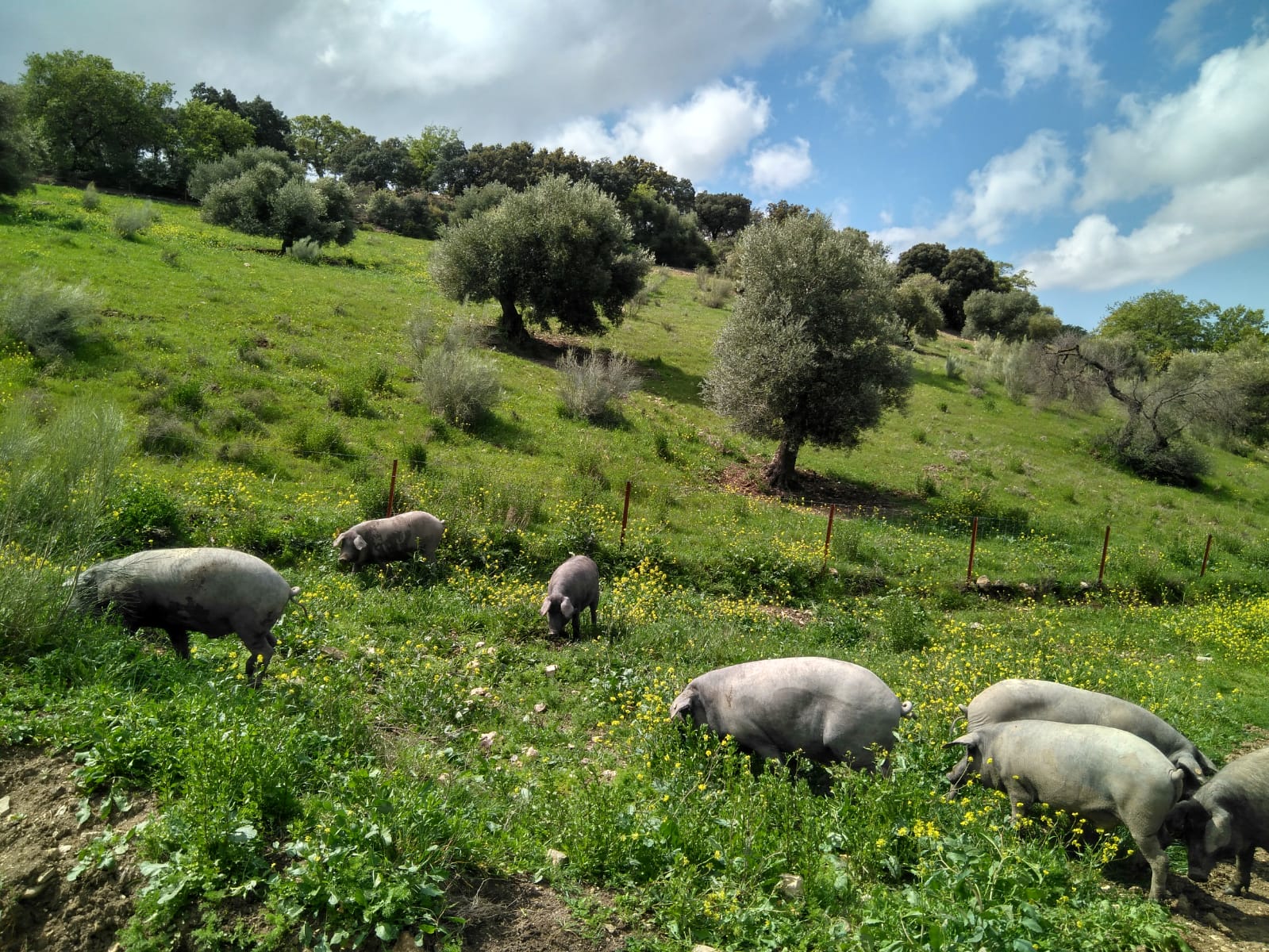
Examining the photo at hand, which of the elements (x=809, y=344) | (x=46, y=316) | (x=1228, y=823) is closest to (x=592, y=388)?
(x=809, y=344)

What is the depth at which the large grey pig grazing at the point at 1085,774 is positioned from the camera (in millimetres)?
5586

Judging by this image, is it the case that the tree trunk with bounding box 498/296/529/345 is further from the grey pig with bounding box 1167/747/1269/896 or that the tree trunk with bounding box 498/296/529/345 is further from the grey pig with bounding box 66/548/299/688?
the grey pig with bounding box 1167/747/1269/896

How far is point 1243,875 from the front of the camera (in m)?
6.09

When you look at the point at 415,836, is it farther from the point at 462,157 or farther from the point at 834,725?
the point at 462,157

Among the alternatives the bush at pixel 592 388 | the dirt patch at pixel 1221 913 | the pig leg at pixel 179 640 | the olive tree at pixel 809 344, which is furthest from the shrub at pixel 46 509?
the olive tree at pixel 809 344

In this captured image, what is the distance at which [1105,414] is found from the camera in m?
34.9

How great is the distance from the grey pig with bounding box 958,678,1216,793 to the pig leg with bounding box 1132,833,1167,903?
1316 millimetres

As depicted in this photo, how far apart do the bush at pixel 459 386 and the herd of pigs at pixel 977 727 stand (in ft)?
36.5

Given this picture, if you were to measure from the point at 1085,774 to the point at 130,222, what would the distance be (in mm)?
33968

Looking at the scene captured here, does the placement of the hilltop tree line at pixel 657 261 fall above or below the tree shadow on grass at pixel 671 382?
above

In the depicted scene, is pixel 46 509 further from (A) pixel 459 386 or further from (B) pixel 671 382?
(B) pixel 671 382

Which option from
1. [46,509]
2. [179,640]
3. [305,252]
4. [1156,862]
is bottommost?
[179,640]

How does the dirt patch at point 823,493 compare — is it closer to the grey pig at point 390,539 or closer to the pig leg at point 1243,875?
the grey pig at point 390,539

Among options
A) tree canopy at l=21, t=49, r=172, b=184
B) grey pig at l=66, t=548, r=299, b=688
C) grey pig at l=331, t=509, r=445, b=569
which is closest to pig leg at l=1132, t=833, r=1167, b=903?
grey pig at l=66, t=548, r=299, b=688
